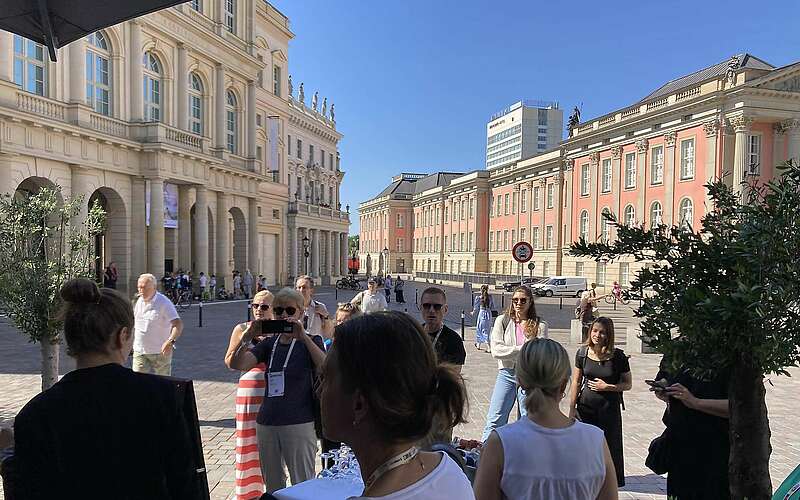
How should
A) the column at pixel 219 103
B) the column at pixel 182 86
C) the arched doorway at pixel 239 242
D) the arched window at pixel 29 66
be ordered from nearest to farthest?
the arched window at pixel 29 66 → the column at pixel 182 86 → the column at pixel 219 103 → the arched doorway at pixel 239 242

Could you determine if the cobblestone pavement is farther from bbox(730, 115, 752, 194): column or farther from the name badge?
bbox(730, 115, 752, 194): column

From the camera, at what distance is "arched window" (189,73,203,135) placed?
33.7 meters

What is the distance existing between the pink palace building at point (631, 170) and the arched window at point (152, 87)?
21604 millimetres

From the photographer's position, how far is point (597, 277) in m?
47.3

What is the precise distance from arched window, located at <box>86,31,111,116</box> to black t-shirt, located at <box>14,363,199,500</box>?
28.0 m

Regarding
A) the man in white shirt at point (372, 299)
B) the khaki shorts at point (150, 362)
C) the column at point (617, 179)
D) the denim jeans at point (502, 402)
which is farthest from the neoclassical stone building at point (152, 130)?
the column at point (617, 179)

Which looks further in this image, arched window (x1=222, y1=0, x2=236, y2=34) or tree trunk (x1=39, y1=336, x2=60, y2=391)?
arched window (x1=222, y1=0, x2=236, y2=34)

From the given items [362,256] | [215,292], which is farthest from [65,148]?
[362,256]

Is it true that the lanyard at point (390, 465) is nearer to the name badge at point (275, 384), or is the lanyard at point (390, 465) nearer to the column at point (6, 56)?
the name badge at point (275, 384)

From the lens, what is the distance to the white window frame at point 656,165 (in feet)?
140

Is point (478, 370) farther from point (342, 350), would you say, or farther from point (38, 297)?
point (342, 350)

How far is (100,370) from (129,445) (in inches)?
12.9

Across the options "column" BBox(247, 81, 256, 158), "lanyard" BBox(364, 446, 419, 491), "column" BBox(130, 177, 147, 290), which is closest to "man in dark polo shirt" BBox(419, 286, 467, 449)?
"lanyard" BBox(364, 446, 419, 491)

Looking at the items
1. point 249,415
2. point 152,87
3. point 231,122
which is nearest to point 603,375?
Answer: point 249,415
